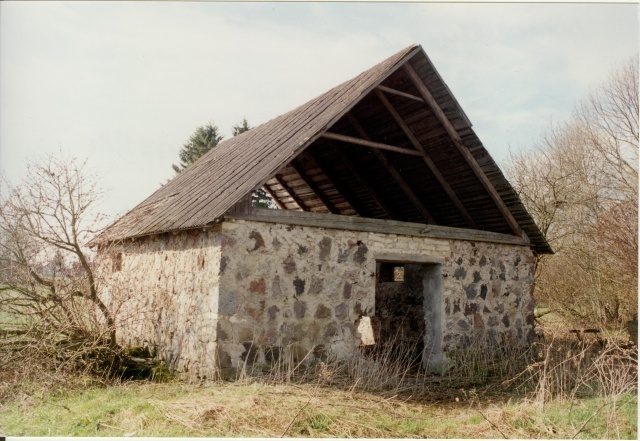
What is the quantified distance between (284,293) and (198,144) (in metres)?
25.2

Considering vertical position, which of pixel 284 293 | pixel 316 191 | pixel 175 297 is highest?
pixel 316 191

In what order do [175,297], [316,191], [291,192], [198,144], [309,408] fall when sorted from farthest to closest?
[198,144] → [291,192] → [316,191] → [175,297] → [309,408]

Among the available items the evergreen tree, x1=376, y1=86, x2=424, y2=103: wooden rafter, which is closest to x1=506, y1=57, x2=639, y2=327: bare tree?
x1=376, y1=86, x2=424, y2=103: wooden rafter

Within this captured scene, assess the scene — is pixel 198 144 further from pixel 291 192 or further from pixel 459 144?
pixel 459 144

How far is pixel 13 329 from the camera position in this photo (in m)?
7.65

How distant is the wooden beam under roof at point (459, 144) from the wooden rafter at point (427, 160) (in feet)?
2.01

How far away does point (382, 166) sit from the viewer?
10.6 meters

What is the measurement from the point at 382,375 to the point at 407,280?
4247 millimetres

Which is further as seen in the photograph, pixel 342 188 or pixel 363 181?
pixel 342 188

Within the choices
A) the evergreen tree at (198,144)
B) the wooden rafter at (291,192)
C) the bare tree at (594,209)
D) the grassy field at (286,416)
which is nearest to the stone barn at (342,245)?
the wooden rafter at (291,192)

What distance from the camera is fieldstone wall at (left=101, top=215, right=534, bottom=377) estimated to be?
23.6 ft

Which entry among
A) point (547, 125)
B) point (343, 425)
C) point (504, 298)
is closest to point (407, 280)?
point (504, 298)

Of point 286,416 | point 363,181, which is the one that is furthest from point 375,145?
point 286,416

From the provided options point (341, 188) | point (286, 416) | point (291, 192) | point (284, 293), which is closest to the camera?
point (286, 416)
